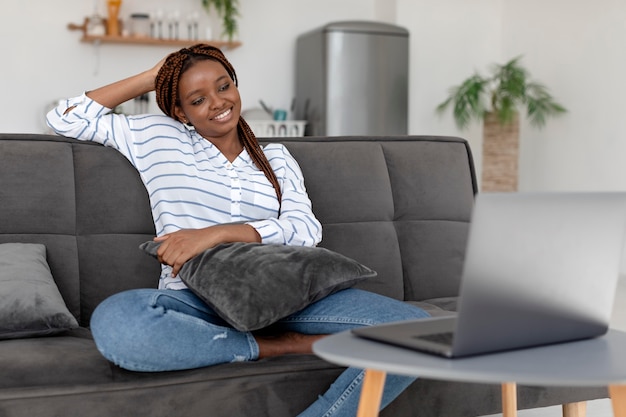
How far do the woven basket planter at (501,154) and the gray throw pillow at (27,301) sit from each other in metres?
4.76

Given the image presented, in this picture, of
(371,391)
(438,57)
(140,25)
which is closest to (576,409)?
(371,391)

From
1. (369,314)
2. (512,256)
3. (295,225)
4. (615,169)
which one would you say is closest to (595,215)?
(512,256)

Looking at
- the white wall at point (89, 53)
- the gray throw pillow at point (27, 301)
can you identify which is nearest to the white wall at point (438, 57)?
the white wall at point (89, 53)

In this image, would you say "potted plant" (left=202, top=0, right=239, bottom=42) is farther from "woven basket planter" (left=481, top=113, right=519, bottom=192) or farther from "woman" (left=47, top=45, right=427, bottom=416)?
"woman" (left=47, top=45, right=427, bottom=416)

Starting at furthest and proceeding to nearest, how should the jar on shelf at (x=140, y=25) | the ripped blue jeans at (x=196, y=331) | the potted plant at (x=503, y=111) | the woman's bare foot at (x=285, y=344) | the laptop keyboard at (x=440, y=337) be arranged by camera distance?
1. the potted plant at (x=503, y=111)
2. the jar on shelf at (x=140, y=25)
3. the woman's bare foot at (x=285, y=344)
4. the ripped blue jeans at (x=196, y=331)
5. the laptop keyboard at (x=440, y=337)

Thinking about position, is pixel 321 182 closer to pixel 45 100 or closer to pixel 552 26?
pixel 45 100

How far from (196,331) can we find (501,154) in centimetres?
494

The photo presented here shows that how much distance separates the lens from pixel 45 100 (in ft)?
20.0

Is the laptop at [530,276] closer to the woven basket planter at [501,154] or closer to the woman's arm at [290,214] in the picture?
the woman's arm at [290,214]

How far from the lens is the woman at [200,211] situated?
1.83m

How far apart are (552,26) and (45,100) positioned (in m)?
3.60

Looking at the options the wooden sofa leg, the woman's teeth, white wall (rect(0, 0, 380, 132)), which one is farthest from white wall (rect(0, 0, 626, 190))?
the woman's teeth

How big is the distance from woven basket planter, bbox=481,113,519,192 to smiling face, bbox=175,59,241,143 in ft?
14.3

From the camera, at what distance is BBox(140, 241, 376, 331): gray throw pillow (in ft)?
6.11
